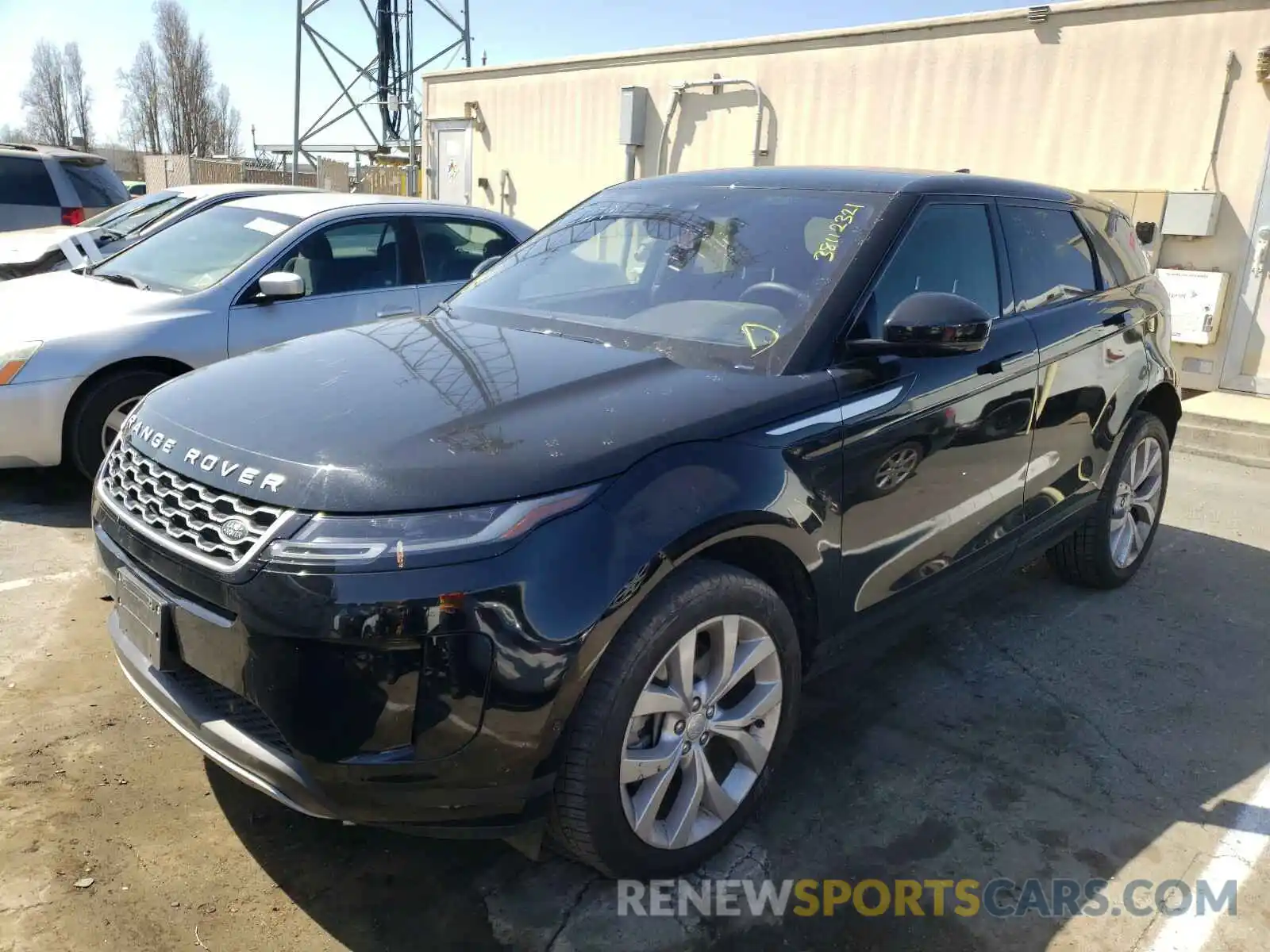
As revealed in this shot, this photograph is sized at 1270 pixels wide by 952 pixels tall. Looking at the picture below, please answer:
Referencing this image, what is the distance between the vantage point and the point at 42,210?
32.6ft

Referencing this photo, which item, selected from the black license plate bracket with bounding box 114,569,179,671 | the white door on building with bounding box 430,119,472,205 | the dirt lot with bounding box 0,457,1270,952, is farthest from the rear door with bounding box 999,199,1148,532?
the white door on building with bounding box 430,119,472,205

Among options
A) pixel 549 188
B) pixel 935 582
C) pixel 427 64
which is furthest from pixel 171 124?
pixel 935 582

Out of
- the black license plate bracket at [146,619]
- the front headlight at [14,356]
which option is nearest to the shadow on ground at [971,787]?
the black license plate bracket at [146,619]

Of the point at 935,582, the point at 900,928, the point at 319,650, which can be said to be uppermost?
the point at 319,650

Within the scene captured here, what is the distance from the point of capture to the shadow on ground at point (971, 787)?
93.3 inches

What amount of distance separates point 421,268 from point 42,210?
650 centimetres

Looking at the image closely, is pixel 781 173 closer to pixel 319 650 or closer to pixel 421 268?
pixel 319 650

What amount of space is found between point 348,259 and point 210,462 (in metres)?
3.67

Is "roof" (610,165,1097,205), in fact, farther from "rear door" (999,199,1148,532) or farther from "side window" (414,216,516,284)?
"side window" (414,216,516,284)

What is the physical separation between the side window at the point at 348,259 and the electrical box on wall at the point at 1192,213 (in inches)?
261

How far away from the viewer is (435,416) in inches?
90.6

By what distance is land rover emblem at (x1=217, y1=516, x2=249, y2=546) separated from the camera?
206 cm

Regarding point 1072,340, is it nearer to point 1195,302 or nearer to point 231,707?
point 231,707

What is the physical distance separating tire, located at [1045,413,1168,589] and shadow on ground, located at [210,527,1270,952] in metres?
0.20
